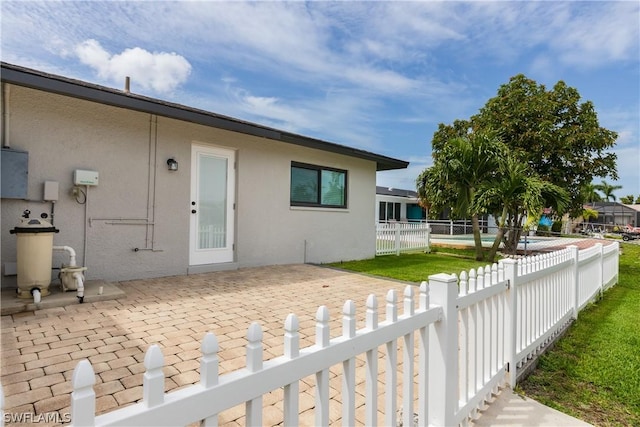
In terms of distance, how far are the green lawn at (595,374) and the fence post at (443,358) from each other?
1.27 meters

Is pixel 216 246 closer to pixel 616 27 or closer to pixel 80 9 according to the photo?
pixel 80 9

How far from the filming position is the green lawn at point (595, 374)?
256 cm

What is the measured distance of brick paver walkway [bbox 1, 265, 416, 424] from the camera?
2.25 metres

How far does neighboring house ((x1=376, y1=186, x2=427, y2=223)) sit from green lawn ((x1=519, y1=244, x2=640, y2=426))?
18425mm

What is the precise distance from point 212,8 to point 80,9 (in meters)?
2.36

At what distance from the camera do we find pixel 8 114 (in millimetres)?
4684

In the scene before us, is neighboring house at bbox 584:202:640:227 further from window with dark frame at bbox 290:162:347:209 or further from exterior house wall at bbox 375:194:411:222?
window with dark frame at bbox 290:162:347:209

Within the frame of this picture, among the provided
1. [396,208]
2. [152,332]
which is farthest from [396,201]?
[152,332]

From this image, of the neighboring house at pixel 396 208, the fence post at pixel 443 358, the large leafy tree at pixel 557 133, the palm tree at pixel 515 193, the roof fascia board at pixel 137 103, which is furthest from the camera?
the neighboring house at pixel 396 208

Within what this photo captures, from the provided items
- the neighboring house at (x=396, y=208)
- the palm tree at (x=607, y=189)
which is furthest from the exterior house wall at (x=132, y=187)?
the palm tree at (x=607, y=189)

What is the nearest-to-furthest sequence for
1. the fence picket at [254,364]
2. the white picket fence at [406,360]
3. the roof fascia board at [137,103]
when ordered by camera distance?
the white picket fence at [406,360] < the fence picket at [254,364] < the roof fascia board at [137,103]

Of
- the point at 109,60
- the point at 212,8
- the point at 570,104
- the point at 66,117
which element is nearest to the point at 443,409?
the point at 66,117

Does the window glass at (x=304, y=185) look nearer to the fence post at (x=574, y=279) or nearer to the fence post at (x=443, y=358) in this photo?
the fence post at (x=574, y=279)

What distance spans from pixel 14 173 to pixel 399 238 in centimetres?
1002
